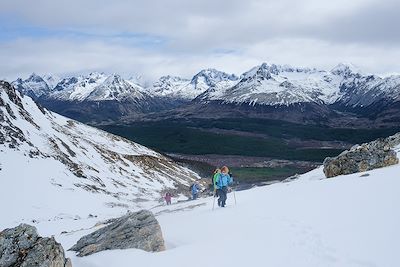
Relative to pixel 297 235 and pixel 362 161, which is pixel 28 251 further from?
pixel 362 161

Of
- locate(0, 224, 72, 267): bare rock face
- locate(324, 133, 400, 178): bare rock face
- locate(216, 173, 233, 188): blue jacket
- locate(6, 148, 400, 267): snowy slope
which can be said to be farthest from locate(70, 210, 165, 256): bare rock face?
locate(324, 133, 400, 178): bare rock face

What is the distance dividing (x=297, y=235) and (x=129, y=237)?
7.07 m

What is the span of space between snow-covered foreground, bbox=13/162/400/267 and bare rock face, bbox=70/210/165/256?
62 cm

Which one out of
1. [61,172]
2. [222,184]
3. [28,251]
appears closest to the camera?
[28,251]

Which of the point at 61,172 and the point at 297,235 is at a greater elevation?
the point at 61,172

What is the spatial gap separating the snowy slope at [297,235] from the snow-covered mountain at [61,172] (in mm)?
38907

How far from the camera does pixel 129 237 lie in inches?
791

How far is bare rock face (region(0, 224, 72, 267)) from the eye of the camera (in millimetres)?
15395

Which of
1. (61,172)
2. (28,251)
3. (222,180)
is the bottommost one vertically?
(28,251)

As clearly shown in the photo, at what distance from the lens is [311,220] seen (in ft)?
67.9

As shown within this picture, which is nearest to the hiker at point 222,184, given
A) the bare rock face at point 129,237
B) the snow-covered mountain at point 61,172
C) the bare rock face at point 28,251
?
the bare rock face at point 129,237

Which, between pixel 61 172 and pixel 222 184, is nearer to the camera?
pixel 222 184

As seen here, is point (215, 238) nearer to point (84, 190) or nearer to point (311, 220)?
point (311, 220)

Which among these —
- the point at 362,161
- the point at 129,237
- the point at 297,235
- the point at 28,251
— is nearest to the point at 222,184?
the point at 129,237
